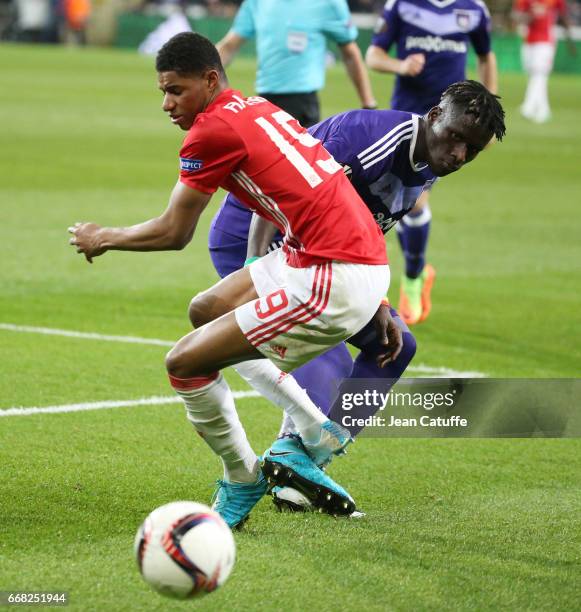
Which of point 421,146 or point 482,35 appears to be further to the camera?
point 482,35

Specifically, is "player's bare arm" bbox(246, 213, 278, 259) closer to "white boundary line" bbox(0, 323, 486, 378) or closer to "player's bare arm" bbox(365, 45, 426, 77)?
"white boundary line" bbox(0, 323, 486, 378)

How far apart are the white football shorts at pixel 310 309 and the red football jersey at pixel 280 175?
56 mm

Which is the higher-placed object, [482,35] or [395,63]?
[482,35]

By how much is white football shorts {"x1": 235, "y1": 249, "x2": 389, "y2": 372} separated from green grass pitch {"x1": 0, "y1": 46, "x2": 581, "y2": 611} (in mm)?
785

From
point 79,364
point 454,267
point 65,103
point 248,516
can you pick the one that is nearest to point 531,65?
point 65,103

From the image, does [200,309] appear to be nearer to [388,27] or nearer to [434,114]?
[434,114]

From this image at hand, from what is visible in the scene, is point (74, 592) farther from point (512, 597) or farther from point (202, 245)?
point (202, 245)

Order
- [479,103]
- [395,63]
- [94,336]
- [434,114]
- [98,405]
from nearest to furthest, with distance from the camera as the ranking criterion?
[479,103]
[434,114]
[98,405]
[94,336]
[395,63]

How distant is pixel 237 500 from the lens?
4938 mm

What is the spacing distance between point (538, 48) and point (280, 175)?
22808 mm

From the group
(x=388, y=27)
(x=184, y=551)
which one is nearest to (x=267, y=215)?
(x=184, y=551)

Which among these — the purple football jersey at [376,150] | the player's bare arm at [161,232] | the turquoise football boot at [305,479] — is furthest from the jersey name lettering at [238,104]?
the turquoise football boot at [305,479]

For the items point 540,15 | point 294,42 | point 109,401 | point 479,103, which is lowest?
point 540,15

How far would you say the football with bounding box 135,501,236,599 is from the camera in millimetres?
3975
